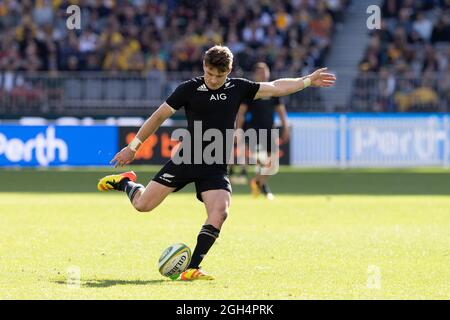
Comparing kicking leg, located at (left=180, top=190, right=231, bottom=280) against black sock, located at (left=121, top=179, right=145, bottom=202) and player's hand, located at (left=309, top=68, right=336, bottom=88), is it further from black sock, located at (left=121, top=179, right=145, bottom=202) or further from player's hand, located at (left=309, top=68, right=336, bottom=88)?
player's hand, located at (left=309, top=68, right=336, bottom=88)

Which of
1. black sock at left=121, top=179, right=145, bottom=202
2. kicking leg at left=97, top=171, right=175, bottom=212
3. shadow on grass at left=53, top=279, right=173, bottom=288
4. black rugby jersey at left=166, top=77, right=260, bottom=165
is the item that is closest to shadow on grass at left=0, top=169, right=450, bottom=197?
kicking leg at left=97, top=171, right=175, bottom=212

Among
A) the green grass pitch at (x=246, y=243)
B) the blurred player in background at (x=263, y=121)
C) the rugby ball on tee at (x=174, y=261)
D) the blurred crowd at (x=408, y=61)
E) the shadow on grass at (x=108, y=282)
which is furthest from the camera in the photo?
the blurred crowd at (x=408, y=61)

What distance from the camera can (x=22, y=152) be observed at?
94.3ft

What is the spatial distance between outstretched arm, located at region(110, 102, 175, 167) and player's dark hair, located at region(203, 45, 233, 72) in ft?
2.15

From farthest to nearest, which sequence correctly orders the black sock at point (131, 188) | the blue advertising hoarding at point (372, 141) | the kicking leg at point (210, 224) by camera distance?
the blue advertising hoarding at point (372, 141) → the black sock at point (131, 188) → the kicking leg at point (210, 224)

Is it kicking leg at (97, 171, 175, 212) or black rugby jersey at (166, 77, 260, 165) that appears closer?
black rugby jersey at (166, 77, 260, 165)

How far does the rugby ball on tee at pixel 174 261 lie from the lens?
34.7 feet

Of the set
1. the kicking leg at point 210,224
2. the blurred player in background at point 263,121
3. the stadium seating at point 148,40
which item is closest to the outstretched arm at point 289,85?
the kicking leg at point 210,224

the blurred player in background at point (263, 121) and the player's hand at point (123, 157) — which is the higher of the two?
the player's hand at point (123, 157)

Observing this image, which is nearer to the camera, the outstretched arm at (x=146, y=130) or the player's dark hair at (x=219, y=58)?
the player's dark hair at (x=219, y=58)

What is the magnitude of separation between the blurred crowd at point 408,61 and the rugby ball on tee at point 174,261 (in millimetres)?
20839

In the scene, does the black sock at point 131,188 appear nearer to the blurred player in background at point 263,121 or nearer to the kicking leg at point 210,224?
the kicking leg at point 210,224

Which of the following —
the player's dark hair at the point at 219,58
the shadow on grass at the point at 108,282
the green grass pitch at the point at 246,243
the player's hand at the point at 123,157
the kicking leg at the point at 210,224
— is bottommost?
the green grass pitch at the point at 246,243

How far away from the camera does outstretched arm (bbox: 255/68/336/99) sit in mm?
11297
